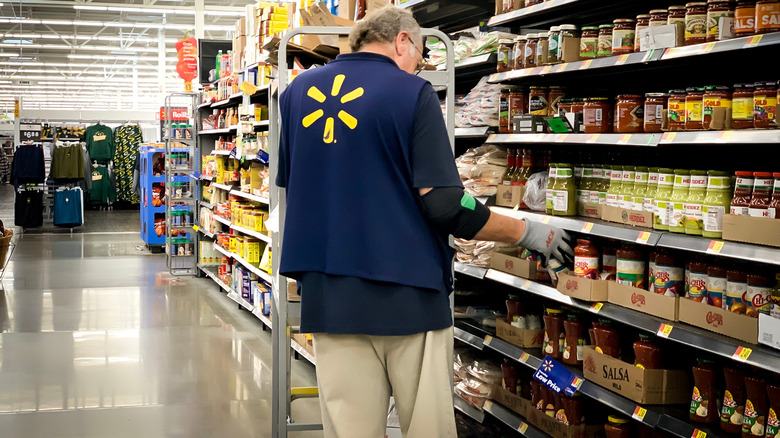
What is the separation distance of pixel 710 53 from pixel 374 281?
137 centimetres

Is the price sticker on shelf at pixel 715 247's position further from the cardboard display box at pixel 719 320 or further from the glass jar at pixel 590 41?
the glass jar at pixel 590 41

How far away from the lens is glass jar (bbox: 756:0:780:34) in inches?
93.9

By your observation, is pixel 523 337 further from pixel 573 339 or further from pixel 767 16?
pixel 767 16

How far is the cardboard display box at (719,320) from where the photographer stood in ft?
8.09

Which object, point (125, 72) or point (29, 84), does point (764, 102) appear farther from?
point (29, 84)

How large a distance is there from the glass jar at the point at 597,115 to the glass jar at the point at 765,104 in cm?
→ 72

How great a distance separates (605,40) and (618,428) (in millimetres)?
1515

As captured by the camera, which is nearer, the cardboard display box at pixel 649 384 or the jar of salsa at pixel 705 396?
the jar of salsa at pixel 705 396

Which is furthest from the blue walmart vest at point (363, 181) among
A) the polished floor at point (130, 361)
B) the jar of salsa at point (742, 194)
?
the polished floor at point (130, 361)

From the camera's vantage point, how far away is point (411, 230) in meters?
2.10

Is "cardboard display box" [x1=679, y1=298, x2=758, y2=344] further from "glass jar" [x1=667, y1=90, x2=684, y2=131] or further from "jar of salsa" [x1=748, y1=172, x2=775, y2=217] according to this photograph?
"glass jar" [x1=667, y1=90, x2=684, y2=131]

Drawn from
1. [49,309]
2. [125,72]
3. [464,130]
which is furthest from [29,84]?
[464,130]

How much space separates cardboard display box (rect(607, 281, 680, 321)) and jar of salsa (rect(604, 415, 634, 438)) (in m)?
0.47

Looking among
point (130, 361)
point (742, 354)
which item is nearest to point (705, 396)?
point (742, 354)
